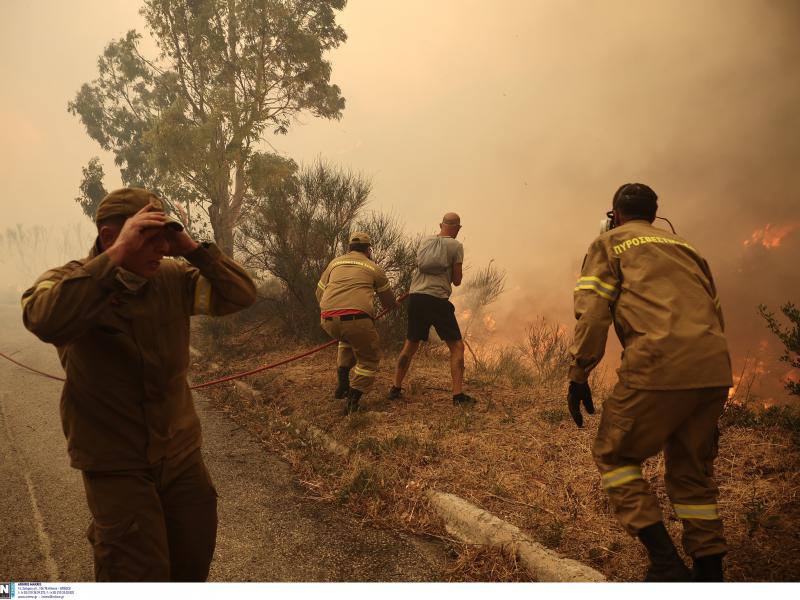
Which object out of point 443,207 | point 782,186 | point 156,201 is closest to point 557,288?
point 782,186

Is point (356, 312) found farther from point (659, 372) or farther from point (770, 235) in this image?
point (770, 235)

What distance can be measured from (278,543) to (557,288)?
23.6 m

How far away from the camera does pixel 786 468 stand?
11.3ft

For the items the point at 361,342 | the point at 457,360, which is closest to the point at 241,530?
the point at 361,342

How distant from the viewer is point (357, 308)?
5141 millimetres

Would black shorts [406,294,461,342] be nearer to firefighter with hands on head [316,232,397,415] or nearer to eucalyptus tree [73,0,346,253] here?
firefighter with hands on head [316,232,397,415]

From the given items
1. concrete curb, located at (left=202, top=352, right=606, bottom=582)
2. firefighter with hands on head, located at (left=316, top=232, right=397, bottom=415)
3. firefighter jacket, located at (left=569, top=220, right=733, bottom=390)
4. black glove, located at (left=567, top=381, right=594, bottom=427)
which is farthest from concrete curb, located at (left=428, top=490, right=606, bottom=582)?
firefighter with hands on head, located at (left=316, top=232, right=397, bottom=415)

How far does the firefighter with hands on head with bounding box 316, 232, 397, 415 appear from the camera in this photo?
5.16 m

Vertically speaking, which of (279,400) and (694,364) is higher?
(694,364)

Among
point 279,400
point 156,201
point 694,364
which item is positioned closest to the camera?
point 156,201

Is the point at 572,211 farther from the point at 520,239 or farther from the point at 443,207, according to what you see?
the point at 443,207

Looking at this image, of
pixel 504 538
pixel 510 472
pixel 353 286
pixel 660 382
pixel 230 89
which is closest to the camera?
pixel 660 382

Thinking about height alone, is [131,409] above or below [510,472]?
above

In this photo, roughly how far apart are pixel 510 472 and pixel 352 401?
1.96 meters
